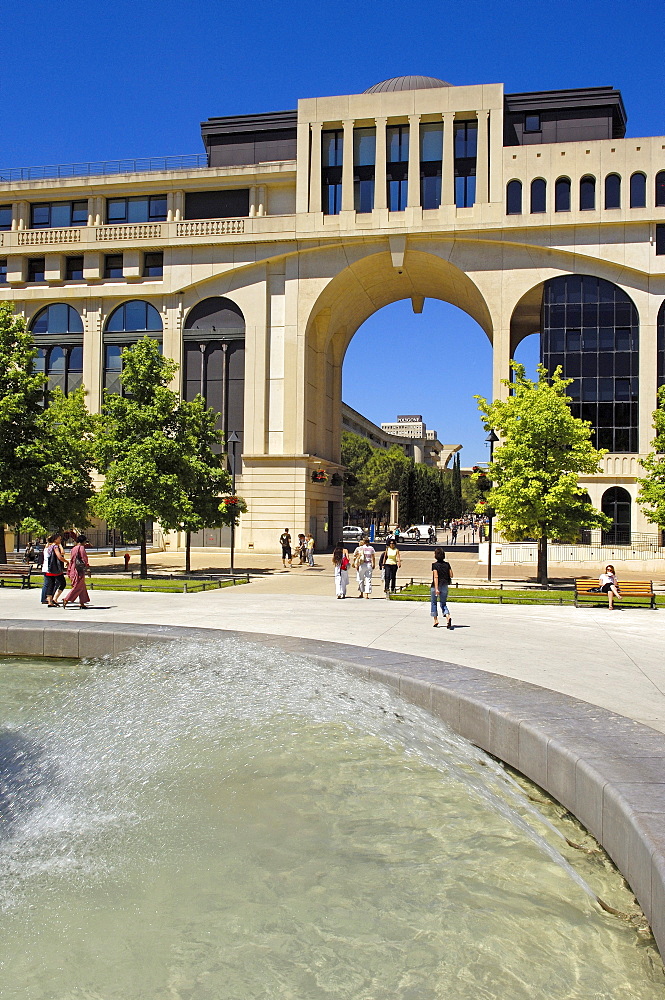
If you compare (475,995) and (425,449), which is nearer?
(475,995)

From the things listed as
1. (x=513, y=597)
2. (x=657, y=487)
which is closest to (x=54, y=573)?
(x=513, y=597)

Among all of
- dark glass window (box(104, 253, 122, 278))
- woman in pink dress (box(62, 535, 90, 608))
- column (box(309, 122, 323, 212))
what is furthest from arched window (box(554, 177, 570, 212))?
woman in pink dress (box(62, 535, 90, 608))

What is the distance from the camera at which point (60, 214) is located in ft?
160

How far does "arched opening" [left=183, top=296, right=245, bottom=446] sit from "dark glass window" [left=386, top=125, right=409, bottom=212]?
1082cm

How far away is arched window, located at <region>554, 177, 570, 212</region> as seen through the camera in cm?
4191

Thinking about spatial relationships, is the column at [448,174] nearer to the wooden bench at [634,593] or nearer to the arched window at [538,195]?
the arched window at [538,195]

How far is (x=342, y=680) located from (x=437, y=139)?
41.2 metres

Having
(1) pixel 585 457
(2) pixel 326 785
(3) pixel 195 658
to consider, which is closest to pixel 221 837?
(2) pixel 326 785

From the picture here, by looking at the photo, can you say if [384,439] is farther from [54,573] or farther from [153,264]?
[54,573]

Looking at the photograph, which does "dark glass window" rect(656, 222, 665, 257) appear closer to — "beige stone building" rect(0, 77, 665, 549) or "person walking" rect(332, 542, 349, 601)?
"beige stone building" rect(0, 77, 665, 549)

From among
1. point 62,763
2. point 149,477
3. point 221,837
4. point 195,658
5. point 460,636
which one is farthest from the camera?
point 149,477

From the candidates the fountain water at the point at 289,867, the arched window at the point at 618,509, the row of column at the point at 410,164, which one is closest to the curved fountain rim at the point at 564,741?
the fountain water at the point at 289,867

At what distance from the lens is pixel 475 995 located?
4543mm

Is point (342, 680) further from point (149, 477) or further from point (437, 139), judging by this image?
Answer: point (437, 139)
